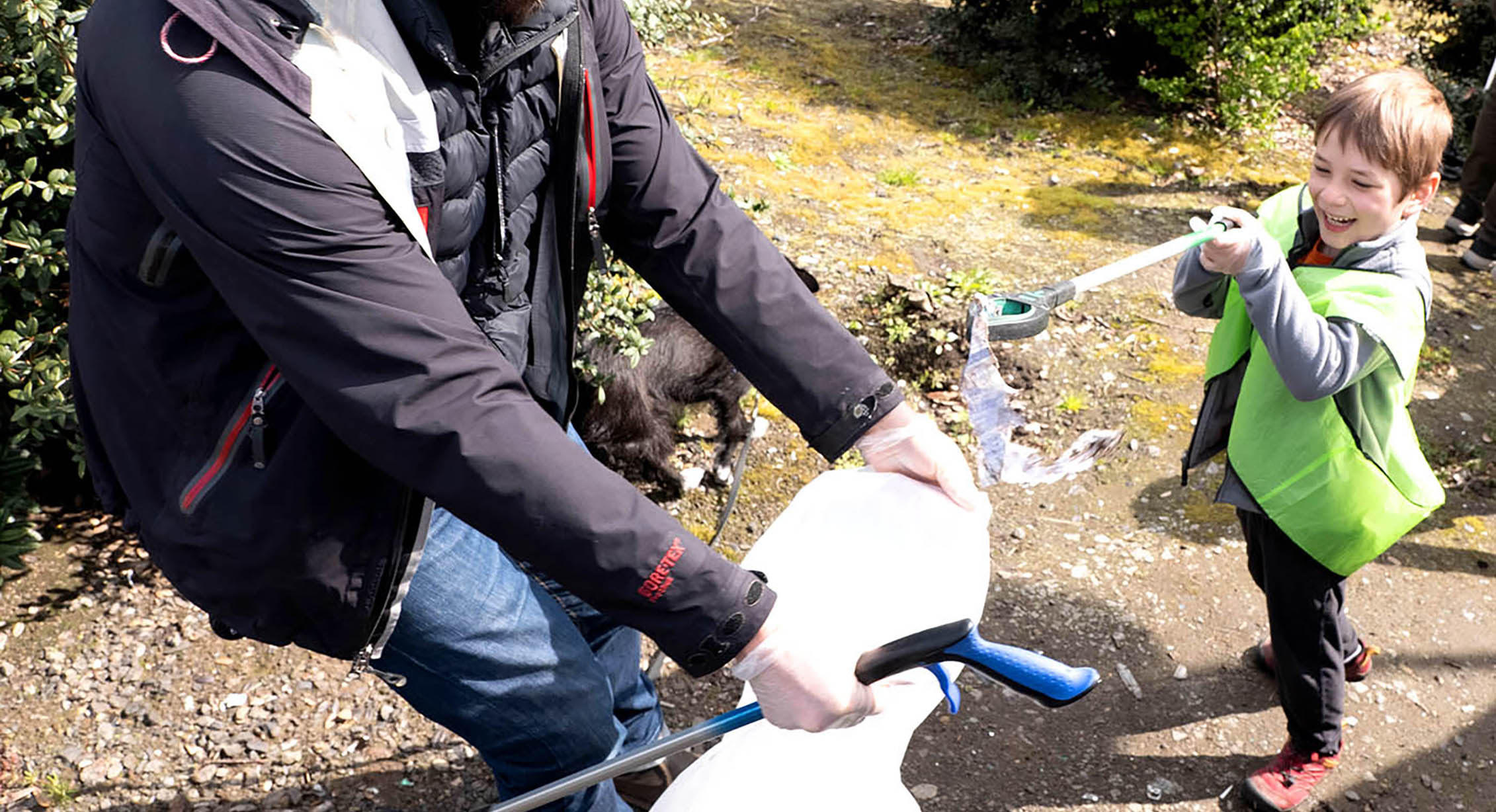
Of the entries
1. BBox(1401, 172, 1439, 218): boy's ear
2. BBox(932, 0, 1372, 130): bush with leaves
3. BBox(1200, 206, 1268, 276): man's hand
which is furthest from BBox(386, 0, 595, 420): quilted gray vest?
BBox(932, 0, 1372, 130): bush with leaves

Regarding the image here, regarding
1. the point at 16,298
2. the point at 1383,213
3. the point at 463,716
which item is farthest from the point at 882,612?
the point at 16,298

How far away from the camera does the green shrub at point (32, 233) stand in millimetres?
2727

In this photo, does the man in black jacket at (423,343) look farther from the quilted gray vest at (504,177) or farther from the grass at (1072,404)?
the grass at (1072,404)

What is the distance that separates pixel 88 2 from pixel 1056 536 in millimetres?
3090

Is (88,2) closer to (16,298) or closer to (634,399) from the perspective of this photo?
(16,298)

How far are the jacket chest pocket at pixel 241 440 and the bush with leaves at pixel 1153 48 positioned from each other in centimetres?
578

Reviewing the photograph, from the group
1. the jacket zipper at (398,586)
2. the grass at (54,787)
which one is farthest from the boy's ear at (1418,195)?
the grass at (54,787)

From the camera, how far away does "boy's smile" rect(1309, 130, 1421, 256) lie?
2.28 metres

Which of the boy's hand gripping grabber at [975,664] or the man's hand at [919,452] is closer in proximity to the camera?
the boy's hand gripping grabber at [975,664]

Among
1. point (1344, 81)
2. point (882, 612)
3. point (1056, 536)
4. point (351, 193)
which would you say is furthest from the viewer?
point (1344, 81)

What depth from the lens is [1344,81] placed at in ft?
23.4

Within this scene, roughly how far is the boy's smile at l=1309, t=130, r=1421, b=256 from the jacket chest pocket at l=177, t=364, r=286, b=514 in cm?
206

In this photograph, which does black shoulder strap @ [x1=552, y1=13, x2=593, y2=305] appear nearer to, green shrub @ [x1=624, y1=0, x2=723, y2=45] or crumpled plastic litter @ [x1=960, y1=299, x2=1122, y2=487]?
crumpled plastic litter @ [x1=960, y1=299, x2=1122, y2=487]

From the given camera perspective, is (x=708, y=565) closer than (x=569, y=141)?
Yes
